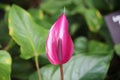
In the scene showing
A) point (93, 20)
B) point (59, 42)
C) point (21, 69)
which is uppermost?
point (59, 42)

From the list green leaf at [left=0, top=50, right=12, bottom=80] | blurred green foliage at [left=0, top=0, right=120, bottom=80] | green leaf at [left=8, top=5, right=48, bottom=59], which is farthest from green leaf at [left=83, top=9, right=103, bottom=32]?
green leaf at [left=0, top=50, right=12, bottom=80]

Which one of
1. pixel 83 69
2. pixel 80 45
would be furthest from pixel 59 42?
pixel 80 45

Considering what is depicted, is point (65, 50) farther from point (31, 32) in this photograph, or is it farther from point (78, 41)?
point (78, 41)

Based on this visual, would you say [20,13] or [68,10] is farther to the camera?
[68,10]

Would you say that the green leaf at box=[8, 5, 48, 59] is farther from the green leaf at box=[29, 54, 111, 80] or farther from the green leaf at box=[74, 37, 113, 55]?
the green leaf at box=[74, 37, 113, 55]

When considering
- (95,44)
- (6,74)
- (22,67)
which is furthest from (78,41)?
(6,74)

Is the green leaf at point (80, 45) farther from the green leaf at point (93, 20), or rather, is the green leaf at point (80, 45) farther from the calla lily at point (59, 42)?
the calla lily at point (59, 42)

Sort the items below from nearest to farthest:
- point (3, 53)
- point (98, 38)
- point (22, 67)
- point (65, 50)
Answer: point (65, 50), point (3, 53), point (22, 67), point (98, 38)

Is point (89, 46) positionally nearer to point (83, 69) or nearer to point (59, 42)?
point (83, 69)
